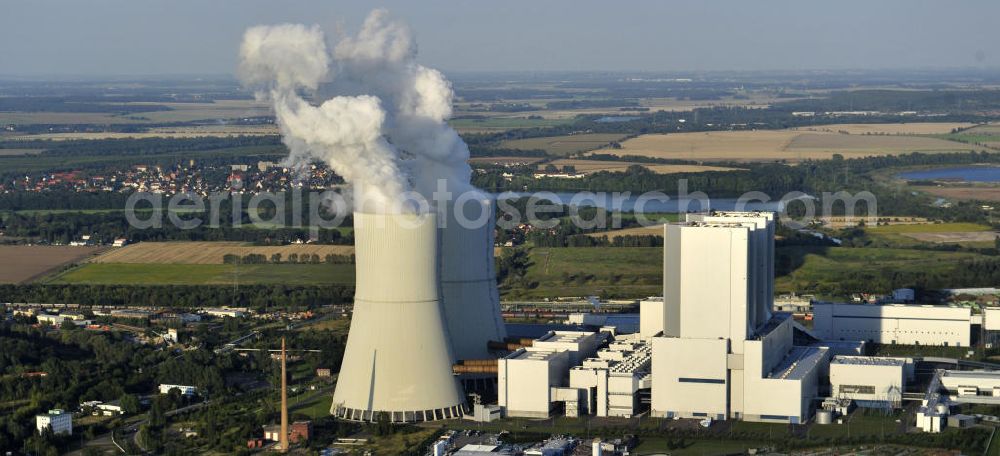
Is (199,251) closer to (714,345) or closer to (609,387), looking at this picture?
(609,387)

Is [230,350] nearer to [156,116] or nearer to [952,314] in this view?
[952,314]

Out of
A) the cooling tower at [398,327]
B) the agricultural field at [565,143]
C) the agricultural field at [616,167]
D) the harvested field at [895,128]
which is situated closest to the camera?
the cooling tower at [398,327]

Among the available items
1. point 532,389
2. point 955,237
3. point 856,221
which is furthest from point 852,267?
point 532,389

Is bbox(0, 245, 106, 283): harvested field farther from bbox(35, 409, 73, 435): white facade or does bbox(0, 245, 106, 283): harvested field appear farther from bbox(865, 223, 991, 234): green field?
bbox(865, 223, 991, 234): green field

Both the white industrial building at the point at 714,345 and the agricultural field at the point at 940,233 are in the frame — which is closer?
the white industrial building at the point at 714,345

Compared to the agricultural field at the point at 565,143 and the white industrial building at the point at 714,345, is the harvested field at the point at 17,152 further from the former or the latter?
the white industrial building at the point at 714,345

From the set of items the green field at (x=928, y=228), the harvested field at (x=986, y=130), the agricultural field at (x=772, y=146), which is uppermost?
the green field at (x=928, y=228)

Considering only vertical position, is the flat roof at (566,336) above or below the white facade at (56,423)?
above

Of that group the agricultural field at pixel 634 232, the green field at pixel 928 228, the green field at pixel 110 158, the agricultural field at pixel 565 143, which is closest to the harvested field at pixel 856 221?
the green field at pixel 928 228

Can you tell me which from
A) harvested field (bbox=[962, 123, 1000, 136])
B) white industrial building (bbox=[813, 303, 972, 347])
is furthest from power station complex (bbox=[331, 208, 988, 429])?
harvested field (bbox=[962, 123, 1000, 136])
